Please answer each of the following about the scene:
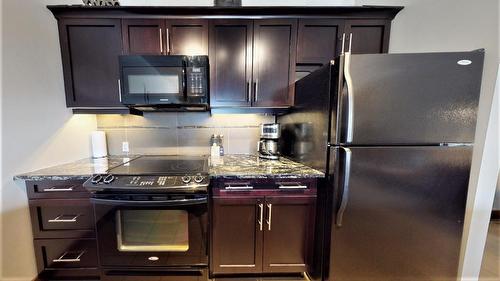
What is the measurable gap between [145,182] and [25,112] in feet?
3.23

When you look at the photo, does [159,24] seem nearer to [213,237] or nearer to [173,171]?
[173,171]

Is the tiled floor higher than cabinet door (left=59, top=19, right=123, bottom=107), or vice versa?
cabinet door (left=59, top=19, right=123, bottom=107)

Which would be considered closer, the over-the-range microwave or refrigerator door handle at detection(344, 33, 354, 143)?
refrigerator door handle at detection(344, 33, 354, 143)

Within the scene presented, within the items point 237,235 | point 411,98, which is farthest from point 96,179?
point 411,98

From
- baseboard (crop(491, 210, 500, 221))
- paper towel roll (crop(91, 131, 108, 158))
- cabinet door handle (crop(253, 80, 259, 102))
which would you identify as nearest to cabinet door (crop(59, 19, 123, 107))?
paper towel roll (crop(91, 131, 108, 158))

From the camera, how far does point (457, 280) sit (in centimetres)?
129

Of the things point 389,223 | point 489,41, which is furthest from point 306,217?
point 489,41

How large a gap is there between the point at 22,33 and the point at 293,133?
2145 millimetres

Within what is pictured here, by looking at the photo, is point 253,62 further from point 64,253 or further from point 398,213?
point 64,253

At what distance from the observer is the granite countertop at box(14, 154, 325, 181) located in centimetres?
129

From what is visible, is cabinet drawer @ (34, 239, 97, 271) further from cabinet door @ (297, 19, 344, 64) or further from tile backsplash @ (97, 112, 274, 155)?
cabinet door @ (297, 19, 344, 64)

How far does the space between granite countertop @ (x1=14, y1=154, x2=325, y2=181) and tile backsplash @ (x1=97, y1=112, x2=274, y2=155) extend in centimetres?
39

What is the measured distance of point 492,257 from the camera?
4.52ft

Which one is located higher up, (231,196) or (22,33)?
(22,33)
